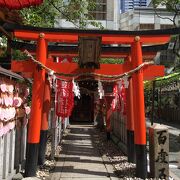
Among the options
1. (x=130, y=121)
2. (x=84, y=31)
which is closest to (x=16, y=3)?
(x=84, y=31)

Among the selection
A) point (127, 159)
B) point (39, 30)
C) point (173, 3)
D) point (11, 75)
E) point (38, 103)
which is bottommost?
point (127, 159)

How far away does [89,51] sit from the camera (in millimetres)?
9672

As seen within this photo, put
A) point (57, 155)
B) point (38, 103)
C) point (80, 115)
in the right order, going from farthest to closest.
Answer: point (80, 115), point (57, 155), point (38, 103)

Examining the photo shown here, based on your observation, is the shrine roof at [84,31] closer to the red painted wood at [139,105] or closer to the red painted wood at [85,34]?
the red painted wood at [85,34]

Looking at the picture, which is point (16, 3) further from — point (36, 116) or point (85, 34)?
point (36, 116)

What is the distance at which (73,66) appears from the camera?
9961 millimetres

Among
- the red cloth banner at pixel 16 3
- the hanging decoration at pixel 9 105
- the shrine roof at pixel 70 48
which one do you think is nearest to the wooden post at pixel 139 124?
the shrine roof at pixel 70 48

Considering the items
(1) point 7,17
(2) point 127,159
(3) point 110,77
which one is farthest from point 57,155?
(1) point 7,17

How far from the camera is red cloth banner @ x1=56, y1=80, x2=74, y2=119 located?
37.2 ft

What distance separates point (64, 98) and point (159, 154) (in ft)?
11.9

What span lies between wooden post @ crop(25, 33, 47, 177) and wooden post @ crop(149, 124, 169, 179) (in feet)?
9.81

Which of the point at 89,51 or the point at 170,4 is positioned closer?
the point at 89,51

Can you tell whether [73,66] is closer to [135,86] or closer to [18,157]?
[135,86]

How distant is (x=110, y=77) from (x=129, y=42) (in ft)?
3.74
